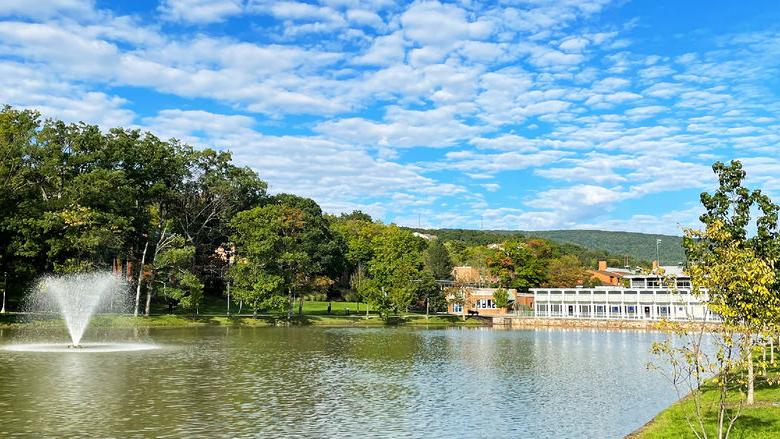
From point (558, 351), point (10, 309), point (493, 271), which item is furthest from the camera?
point (493, 271)

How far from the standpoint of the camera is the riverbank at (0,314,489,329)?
6994cm

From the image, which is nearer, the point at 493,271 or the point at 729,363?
the point at 729,363

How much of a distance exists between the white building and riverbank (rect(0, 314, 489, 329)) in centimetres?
1684

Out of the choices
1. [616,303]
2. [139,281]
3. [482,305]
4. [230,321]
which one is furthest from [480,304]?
[139,281]

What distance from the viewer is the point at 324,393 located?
1238 inches

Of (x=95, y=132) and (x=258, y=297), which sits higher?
(x=95, y=132)

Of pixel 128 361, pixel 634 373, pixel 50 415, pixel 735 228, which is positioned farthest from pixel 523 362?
pixel 50 415

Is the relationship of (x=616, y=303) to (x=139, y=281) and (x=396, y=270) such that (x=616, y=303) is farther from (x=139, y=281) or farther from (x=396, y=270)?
(x=139, y=281)

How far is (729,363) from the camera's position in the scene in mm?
16016

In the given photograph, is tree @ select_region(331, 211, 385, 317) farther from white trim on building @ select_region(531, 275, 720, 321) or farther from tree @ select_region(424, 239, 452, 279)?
white trim on building @ select_region(531, 275, 720, 321)

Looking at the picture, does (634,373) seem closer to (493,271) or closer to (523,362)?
(523,362)

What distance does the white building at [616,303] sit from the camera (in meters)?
110

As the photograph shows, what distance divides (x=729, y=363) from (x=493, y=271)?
12382 cm

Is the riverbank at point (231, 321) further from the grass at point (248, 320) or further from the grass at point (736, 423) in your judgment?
the grass at point (736, 423)
